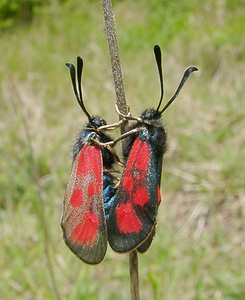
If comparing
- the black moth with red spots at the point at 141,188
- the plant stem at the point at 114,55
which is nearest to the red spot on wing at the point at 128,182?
the black moth with red spots at the point at 141,188

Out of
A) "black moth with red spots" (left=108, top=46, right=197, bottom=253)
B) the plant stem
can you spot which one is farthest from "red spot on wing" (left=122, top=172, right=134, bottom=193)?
the plant stem

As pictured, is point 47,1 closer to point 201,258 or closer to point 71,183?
point 201,258

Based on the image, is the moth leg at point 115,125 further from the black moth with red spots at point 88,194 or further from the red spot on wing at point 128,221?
the red spot on wing at point 128,221

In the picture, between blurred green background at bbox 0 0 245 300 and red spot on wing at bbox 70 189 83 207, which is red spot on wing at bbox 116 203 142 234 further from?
blurred green background at bbox 0 0 245 300

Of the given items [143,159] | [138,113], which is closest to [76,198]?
[143,159]

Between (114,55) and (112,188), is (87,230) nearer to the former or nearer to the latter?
(112,188)
